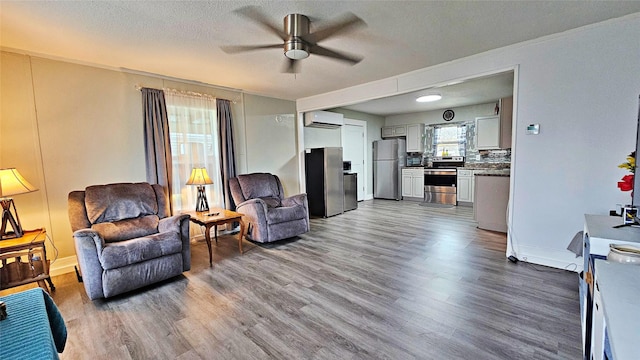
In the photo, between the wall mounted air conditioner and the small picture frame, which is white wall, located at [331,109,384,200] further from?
the small picture frame

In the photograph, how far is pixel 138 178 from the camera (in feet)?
11.5

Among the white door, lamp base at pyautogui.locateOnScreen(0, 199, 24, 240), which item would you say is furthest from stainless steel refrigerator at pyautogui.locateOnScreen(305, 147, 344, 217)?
lamp base at pyautogui.locateOnScreen(0, 199, 24, 240)

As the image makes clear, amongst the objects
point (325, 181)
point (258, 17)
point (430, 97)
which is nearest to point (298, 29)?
point (258, 17)

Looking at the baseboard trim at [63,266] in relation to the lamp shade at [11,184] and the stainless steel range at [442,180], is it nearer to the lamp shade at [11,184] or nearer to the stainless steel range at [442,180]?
the lamp shade at [11,184]

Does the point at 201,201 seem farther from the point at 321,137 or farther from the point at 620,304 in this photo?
the point at 620,304

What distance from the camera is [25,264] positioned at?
2.53m

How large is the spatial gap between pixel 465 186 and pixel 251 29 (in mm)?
5656

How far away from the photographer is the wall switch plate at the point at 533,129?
2.81 meters

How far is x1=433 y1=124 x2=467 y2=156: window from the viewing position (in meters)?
6.55

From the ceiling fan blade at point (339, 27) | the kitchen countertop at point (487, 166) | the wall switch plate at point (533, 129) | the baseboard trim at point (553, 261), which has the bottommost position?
the baseboard trim at point (553, 261)

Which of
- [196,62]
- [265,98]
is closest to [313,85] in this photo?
[265,98]

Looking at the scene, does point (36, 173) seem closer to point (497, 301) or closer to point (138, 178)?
point (138, 178)

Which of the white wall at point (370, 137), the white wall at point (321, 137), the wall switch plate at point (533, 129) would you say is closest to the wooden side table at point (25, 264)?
the white wall at point (321, 137)

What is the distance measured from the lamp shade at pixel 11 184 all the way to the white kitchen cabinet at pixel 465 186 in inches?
276
